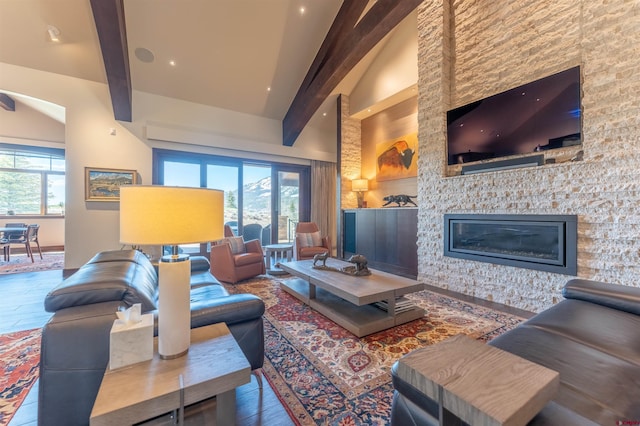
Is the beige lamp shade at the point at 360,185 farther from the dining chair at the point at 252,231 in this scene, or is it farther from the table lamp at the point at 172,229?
the table lamp at the point at 172,229

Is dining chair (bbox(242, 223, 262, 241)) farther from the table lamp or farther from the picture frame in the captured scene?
the table lamp

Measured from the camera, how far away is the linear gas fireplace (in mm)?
2672

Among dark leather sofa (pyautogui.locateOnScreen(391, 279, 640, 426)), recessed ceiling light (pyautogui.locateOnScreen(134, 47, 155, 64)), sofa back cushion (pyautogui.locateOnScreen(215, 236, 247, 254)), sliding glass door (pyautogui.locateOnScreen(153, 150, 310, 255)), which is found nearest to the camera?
dark leather sofa (pyautogui.locateOnScreen(391, 279, 640, 426))

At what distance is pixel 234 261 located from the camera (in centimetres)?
382

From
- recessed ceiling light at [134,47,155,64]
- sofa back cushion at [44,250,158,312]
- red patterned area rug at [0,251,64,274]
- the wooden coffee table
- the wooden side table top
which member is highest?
recessed ceiling light at [134,47,155,64]

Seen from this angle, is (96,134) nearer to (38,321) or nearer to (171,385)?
(38,321)

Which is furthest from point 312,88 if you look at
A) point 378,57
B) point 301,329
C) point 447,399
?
point 447,399

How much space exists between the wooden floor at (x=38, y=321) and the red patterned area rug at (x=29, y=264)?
17.8 inches

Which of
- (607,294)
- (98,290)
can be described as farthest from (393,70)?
(98,290)

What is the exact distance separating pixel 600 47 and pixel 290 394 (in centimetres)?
410

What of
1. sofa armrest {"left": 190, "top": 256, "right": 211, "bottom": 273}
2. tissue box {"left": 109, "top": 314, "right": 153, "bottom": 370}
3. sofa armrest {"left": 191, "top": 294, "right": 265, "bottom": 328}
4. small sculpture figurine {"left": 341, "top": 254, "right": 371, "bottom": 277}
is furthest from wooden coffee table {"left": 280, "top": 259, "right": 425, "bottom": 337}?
tissue box {"left": 109, "top": 314, "right": 153, "bottom": 370}

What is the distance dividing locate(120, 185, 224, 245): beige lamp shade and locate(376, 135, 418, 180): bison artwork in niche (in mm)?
4673

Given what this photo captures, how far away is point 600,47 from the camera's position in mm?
2516

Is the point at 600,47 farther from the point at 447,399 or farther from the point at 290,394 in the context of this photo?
the point at 290,394
